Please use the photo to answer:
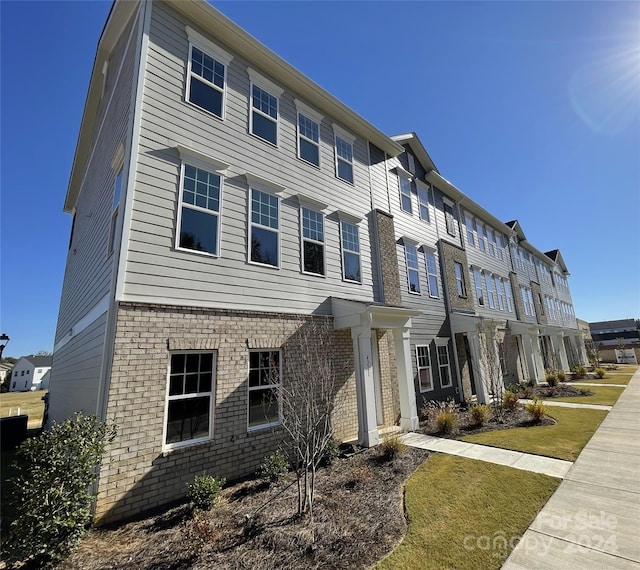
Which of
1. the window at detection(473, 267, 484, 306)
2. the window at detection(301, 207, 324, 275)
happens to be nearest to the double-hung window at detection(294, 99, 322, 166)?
the window at detection(301, 207, 324, 275)

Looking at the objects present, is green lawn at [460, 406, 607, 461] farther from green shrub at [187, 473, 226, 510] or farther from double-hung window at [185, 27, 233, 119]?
double-hung window at [185, 27, 233, 119]

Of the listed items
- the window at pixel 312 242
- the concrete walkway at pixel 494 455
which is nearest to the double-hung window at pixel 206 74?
the window at pixel 312 242

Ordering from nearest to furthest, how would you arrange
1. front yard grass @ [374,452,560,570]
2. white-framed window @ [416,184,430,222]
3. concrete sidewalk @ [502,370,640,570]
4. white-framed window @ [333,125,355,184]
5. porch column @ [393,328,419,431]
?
1. concrete sidewalk @ [502,370,640,570]
2. front yard grass @ [374,452,560,570]
3. porch column @ [393,328,419,431]
4. white-framed window @ [333,125,355,184]
5. white-framed window @ [416,184,430,222]

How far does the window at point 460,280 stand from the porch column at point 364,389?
1019cm

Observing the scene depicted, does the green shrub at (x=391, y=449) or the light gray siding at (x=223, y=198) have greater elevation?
the light gray siding at (x=223, y=198)

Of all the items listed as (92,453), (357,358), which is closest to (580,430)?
Answer: (357,358)

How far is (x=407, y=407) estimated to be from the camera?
10.6m

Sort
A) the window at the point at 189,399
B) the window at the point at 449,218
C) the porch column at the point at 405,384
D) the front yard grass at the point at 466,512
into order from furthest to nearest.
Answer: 1. the window at the point at 449,218
2. the porch column at the point at 405,384
3. the window at the point at 189,399
4. the front yard grass at the point at 466,512

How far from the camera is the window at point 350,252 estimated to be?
1120 cm

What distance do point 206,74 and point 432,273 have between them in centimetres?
1217

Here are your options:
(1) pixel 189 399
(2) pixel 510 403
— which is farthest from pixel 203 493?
(2) pixel 510 403

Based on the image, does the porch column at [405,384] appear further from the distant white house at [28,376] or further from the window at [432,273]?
the distant white house at [28,376]

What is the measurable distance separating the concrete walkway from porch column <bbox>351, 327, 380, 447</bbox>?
3.99ft

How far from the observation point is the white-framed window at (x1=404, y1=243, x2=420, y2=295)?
14227mm
